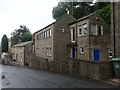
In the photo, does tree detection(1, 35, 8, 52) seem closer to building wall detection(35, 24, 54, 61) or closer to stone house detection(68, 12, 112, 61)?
building wall detection(35, 24, 54, 61)

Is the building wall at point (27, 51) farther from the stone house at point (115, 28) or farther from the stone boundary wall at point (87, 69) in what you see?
the stone house at point (115, 28)

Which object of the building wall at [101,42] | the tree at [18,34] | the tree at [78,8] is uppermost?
the tree at [78,8]

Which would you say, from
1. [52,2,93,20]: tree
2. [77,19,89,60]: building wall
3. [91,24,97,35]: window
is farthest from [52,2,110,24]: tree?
[91,24,97,35]: window

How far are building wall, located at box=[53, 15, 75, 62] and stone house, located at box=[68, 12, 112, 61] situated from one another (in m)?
6.36

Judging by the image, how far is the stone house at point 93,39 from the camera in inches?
1323

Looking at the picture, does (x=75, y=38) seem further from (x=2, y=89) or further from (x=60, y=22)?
(x=2, y=89)

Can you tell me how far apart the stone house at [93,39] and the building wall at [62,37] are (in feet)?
20.9

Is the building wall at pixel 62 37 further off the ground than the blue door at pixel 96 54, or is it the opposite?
the building wall at pixel 62 37

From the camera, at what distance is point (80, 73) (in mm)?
26609

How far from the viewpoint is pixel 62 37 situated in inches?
1705

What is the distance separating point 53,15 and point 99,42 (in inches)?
1580

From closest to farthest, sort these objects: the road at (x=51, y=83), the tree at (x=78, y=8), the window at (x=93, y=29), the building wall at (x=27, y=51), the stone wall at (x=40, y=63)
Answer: the road at (x=51, y=83)
the window at (x=93, y=29)
the stone wall at (x=40, y=63)
the building wall at (x=27, y=51)
the tree at (x=78, y=8)

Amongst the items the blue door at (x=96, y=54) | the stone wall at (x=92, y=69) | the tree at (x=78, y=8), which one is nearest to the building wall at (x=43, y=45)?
the blue door at (x=96, y=54)

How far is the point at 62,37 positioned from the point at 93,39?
34.0ft
